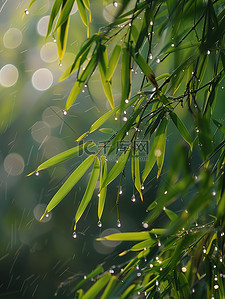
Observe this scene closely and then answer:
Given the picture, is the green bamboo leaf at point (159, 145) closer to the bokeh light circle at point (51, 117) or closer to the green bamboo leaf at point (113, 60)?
the green bamboo leaf at point (113, 60)

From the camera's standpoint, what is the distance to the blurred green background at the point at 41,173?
3.53 metres

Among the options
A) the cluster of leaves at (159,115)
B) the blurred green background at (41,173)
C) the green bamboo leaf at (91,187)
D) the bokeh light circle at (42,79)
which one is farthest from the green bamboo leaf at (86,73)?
the bokeh light circle at (42,79)

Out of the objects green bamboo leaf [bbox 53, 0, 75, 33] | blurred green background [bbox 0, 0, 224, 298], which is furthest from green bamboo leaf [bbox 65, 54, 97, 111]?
blurred green background [bbox 0, 0, 224, 298]

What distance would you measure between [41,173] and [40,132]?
1.19 ft

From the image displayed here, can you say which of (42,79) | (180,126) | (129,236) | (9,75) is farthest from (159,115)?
(9,75)

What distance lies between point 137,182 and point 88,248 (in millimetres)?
2612

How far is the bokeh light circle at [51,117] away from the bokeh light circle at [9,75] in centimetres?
37

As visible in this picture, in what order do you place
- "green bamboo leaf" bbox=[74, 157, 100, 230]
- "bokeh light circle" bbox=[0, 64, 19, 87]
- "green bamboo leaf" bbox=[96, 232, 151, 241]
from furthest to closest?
"bokeh light circle" bbox=[0, 64, 19, 87]
"green bamboo leaf" bbox=[74, 157, 100, 230]
"green bamboo leaf" bbox=[96, 232, 151, 241]

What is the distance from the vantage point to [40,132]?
145 inches

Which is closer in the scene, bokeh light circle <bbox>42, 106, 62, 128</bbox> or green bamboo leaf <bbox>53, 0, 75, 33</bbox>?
green bamboo leaf <bbox>53, 0, 75, 33</bbox>

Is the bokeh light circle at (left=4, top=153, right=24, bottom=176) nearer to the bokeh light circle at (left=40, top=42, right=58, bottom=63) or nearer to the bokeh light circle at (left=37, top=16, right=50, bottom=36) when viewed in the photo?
the bokeh light circle at (left=40, top=42, right=58, bottom=63)

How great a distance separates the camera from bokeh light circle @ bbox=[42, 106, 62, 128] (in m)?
3.67

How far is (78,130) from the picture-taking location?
138 inches

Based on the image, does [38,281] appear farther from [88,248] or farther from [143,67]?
[143,67]
